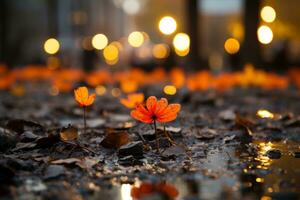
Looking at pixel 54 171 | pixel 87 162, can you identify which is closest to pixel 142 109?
pixel 87 162

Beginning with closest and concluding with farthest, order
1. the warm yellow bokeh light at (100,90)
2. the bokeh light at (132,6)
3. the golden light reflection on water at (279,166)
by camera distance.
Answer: the golden light reflection on water at (279,166)
the warm yellow bokeh light at (100,90)
the bokeh light at (132,6)

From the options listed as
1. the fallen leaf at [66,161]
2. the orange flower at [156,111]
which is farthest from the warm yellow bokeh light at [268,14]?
the fallen leaf at [66,161]

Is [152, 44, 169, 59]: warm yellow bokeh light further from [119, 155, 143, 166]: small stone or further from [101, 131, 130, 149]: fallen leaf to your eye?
[119, 155, 143, 166]: small stone

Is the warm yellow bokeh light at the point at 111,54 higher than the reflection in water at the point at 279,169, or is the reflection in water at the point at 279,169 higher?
the warm yellow bokeh light at the point at 111,54

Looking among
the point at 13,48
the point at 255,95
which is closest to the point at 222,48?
the point at 13,48

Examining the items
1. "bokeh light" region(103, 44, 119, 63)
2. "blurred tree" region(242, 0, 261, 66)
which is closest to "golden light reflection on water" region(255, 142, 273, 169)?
"blurred tree" region(242, 0, 261, 66)

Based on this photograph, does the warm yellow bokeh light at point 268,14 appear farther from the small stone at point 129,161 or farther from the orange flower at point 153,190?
the orange flower at point 153,190

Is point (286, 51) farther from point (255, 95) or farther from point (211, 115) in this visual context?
point (211, 115)

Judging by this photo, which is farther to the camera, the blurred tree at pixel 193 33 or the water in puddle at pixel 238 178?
the blurred tree at pixel 193 33
